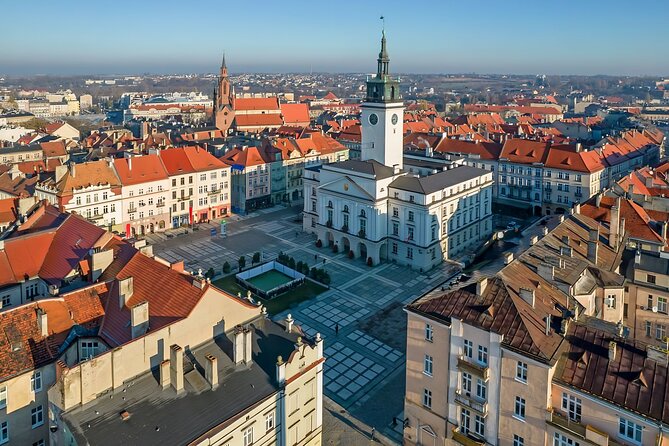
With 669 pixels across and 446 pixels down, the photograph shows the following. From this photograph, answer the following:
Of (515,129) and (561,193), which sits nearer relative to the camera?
(561,193)

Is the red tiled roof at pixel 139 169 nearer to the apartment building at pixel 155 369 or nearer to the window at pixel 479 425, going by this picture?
the apartment building at pixel 155 369

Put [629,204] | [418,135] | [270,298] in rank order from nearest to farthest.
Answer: [629,204] < [270,298] < [418,135]

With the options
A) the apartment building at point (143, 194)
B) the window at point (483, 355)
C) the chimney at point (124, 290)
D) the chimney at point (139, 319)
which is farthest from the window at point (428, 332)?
the apartment building at point (143, 194)

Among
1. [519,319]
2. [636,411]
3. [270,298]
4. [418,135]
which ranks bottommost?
[270,298]

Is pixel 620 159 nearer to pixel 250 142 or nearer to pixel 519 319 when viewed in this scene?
pixel 250 142

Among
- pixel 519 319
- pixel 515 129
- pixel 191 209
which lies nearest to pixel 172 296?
pixel 519 319

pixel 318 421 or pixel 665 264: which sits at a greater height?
pixel 665 264

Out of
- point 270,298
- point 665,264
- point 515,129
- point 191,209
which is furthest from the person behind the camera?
point 515,129

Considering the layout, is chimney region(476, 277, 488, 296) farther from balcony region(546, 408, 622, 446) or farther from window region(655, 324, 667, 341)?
window region(655, 324, 667, 341)
